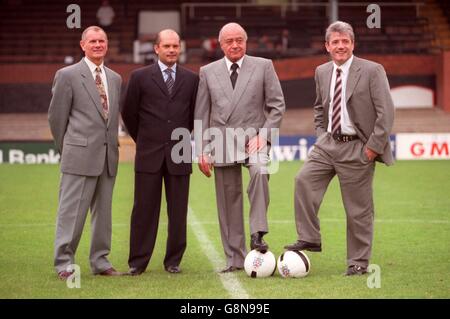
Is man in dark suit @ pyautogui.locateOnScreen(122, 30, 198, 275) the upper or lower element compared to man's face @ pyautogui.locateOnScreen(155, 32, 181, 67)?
lower

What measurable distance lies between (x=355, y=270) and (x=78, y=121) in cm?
273

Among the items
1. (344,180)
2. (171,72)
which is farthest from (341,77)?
(171,72)

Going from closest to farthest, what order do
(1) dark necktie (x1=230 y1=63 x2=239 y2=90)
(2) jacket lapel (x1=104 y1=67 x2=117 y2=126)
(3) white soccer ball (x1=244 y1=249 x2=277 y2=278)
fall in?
(3) white soccer ball (x1=244 y1=249 x2=277 y2=278), (2) jacket lapel (x1=104 y1=67 x2=117 y2=126), (1) dark necktie (x1=230 y1=63 x2=239 y2=90)

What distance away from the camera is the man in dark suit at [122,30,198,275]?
947 centimetres

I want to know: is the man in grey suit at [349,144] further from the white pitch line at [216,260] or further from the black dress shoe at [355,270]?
the white pitch line at [216,260]

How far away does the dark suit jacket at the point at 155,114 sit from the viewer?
31.1 ft

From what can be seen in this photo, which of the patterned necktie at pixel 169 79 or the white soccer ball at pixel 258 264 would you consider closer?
the white soccer ball at pixel 258 264

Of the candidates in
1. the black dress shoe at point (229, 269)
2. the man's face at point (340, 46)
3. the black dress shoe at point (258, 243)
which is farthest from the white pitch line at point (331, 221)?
the man's face at point (340, 46)

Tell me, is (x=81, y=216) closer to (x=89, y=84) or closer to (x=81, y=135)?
(x=81, y=135)

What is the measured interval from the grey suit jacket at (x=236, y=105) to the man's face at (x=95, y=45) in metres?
0.94

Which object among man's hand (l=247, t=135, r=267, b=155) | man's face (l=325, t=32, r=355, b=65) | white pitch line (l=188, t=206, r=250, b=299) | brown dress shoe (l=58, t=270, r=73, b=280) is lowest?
white pitch line (l=188, t=206, r=250, b=299)

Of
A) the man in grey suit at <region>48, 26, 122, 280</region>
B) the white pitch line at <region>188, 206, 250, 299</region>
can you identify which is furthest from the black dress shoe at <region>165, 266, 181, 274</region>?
the man in grey suit at <region>48, 26, 122, 280</region>

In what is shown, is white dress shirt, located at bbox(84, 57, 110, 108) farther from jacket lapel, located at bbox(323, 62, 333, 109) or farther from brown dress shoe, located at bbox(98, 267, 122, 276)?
jacket lapel, located at bbox(323, 62, 333, 109)

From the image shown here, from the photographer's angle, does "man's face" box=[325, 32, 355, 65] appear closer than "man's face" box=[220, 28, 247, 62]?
Yes
